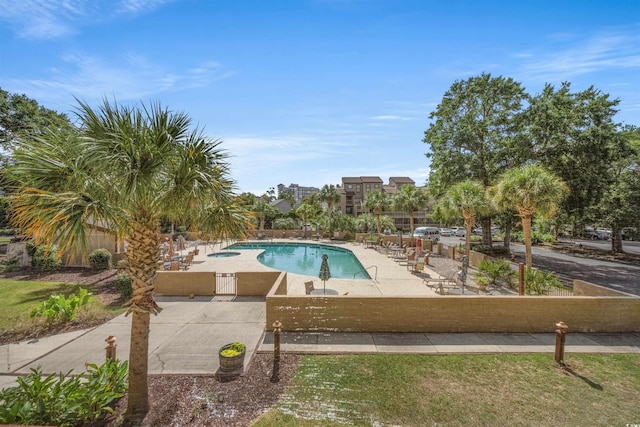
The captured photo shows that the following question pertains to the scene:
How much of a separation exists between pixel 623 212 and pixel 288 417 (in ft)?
103

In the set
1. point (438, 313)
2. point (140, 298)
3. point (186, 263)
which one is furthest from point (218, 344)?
point (186, 263)

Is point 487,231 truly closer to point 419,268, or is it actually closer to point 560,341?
point 419,268

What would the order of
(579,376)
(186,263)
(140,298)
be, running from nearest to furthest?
(140,298) → (579,376) → (186,263)

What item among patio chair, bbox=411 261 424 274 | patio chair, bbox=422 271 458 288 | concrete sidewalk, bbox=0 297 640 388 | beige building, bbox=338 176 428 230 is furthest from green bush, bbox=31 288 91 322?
beige building, bbox=338 176 428 230

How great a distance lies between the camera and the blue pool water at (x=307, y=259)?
2019 centimetres

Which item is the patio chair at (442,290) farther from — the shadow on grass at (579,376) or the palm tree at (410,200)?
the palm tree at (410,200)

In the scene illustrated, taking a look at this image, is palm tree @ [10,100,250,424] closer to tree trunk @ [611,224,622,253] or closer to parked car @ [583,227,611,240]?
tree trunk @ [611,224,622,253]

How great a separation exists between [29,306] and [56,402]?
30.1ft

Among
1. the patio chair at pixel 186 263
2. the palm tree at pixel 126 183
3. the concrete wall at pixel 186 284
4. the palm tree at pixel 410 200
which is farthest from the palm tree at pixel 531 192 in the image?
the patio chair at pixel 186 263

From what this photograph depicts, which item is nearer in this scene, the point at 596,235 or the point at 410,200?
the point at 410,200

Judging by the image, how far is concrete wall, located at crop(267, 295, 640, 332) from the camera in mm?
8773

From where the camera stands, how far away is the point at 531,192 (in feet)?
41.3

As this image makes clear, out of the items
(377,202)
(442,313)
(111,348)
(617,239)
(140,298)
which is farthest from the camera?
(377,202)

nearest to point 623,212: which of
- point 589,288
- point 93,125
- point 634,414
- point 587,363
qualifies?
point 589,288
